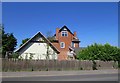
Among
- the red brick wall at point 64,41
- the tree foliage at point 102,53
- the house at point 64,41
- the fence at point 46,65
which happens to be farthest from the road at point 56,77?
the red brick wall at point 64,41

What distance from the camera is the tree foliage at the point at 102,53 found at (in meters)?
52.1

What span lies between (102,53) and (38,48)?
13818 millimetres

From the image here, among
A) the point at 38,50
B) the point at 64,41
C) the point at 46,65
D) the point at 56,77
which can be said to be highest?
the point at 64,41

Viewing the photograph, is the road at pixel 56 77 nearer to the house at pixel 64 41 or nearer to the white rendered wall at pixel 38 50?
the white rendered wall at pixel 38 50

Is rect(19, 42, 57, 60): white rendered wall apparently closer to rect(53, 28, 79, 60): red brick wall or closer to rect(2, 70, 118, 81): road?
rect(53, 28, 79, 60): red brick wall

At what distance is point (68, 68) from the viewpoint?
44.7 meters

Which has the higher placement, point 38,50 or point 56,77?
point 38,50

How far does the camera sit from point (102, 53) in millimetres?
52031

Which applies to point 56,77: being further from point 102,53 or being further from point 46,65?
point 102,53

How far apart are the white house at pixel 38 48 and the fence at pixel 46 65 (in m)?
12.1

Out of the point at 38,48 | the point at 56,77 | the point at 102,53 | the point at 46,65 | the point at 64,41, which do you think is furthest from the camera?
the point at 64,41

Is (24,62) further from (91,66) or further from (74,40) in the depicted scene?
(74,40)

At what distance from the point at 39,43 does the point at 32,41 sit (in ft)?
4.72

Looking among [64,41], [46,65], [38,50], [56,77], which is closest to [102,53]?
[46,65]
